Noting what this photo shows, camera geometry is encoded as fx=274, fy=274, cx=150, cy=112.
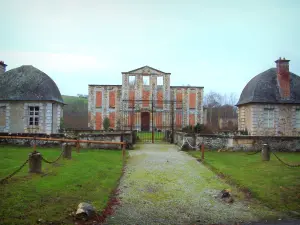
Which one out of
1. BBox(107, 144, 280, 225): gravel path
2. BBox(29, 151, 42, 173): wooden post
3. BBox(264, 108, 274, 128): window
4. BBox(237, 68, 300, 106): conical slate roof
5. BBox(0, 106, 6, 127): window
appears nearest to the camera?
BBox(107, 144, 280, 225): gravel path

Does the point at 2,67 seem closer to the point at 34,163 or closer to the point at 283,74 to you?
the point at 34,163

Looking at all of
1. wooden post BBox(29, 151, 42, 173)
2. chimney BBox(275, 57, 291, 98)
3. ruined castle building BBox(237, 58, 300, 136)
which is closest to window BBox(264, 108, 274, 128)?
ruined castle building BBox(237, 58, 300, 136)

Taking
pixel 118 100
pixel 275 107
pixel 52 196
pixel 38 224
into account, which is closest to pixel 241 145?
pixel 275 107

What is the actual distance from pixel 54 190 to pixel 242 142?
1098cm

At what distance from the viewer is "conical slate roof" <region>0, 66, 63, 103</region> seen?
17.7 meters

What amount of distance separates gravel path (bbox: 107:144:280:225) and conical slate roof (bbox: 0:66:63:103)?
1129 cm

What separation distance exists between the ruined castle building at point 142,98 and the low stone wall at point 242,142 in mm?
19712

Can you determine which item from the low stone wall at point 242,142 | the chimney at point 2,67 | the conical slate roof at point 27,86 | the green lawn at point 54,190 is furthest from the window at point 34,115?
the low stone wall at point 242,142

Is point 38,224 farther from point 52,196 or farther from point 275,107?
point 275,107

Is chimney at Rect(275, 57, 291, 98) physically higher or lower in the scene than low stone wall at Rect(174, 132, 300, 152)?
higher

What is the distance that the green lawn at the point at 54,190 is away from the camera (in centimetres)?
477

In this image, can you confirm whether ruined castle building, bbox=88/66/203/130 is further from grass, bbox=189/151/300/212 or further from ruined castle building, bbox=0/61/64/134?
grass, bbox=189/151/300/212

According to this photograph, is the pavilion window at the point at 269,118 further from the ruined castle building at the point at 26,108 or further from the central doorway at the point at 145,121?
the central doorway at the point at 145,121

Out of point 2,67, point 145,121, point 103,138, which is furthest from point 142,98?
point 103,138
